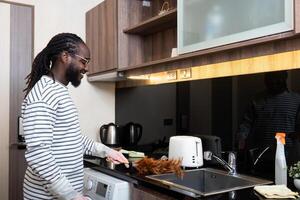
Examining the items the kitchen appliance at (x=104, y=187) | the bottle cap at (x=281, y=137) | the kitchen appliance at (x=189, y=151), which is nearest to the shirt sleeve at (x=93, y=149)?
the kitchen appliance at (x=104, y=187)

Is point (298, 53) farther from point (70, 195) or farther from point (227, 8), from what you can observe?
point (70, 195)

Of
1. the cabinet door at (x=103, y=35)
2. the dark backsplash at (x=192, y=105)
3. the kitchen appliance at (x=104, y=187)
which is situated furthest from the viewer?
the cabinet door at (x=103, y=35)

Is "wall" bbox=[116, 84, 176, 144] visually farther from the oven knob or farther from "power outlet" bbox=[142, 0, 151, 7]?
the oven knob

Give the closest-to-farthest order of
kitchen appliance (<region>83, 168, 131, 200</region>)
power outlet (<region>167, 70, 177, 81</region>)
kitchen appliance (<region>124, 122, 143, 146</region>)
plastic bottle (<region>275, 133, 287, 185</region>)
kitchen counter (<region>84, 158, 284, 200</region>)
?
1. kitchen counter (<region>84, 158, 284, 200</region>)
2. plastic bottle (<region>275, 133, 287, 185</region>)
3. kitchen appliance (<region>83, 168, 131, 200</region>)
4. power outlet (<region>167, 70, 177, 81</region>)
5. kitchen appliance (<region>124, 122, 143, 146</region>)

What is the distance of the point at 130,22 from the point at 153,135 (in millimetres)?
900

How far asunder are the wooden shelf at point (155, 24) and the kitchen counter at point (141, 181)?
3.08 feet

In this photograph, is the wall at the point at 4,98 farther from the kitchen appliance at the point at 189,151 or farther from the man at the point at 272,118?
the man at the point at 272,118

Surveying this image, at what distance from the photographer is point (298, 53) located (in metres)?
1.49

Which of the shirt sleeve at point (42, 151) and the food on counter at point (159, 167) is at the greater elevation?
the shirt sleeve at point (42, 151)

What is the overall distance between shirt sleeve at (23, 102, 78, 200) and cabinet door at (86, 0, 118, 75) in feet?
3.84

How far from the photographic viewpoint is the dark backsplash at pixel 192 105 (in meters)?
1.85

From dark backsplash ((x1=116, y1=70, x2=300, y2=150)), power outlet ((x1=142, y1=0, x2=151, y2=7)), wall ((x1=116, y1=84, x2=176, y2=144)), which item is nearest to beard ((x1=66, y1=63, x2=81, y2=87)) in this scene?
dark backsplash ((x1=116, y1=70, x2=300, y2=150))

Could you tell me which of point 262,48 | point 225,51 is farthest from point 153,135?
point 262,48

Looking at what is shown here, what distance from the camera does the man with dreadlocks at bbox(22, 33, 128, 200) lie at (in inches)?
47.3
